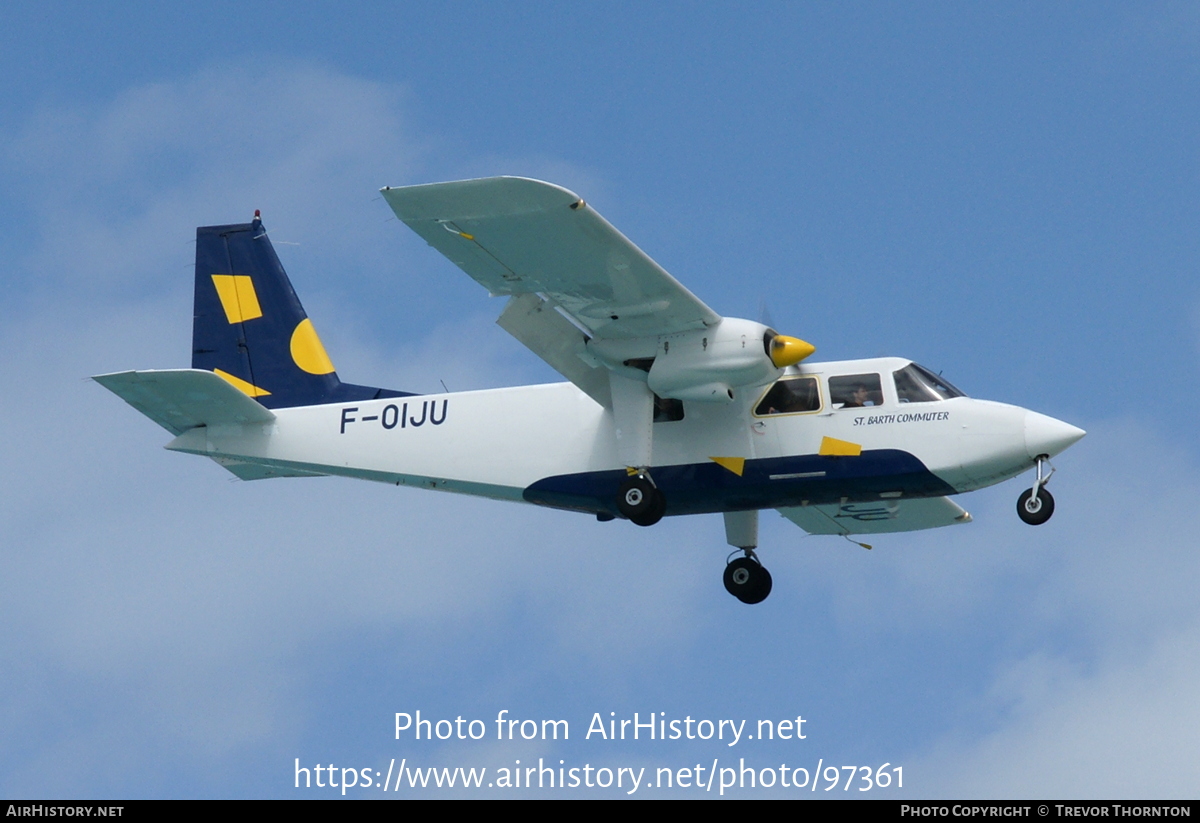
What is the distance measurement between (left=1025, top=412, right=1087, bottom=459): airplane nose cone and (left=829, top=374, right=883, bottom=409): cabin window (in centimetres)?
184

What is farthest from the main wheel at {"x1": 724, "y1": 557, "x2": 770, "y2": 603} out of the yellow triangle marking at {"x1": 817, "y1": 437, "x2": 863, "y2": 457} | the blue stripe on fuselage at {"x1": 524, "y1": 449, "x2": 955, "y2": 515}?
the yellow triangle marking at {"x1": 817, "y1": 437, "x2": 863, "y2": 457}

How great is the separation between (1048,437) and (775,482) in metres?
3.34

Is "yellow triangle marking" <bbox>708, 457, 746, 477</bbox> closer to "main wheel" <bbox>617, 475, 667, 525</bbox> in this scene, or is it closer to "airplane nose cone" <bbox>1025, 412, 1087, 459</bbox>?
"main wheel" <bbox>617, 475, 667, 525</bbox>

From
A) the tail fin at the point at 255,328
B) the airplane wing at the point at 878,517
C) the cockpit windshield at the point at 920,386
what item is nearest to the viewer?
the cockpit windshield at the point at 920,386

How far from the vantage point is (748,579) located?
2244 cm

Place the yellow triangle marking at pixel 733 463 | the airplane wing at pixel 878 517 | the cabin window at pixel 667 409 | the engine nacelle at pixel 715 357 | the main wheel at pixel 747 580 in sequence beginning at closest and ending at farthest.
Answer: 1. the engine nacelle at pixel 715 357
2. the yellow triangle marking at pixel 733 463
3. the cabin window at pixel 667 409
4. the airplane wing at pixel 878 517
5. the main wheel at pixel 747 580

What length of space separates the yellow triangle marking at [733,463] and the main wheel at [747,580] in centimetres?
279

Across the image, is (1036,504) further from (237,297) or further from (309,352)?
(237,297)

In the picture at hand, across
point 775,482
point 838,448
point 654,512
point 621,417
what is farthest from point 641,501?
point 838,448

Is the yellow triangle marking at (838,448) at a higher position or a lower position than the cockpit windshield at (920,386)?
lower

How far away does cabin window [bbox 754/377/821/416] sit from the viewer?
790 inches

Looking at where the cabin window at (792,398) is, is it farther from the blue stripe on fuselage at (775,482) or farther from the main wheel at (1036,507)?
the main wheel at (1036,507)

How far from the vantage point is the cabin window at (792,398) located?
2008cm

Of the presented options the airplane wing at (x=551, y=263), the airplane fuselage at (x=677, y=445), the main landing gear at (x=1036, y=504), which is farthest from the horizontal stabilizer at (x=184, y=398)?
the main landing gear at (x=1036, y=504)
